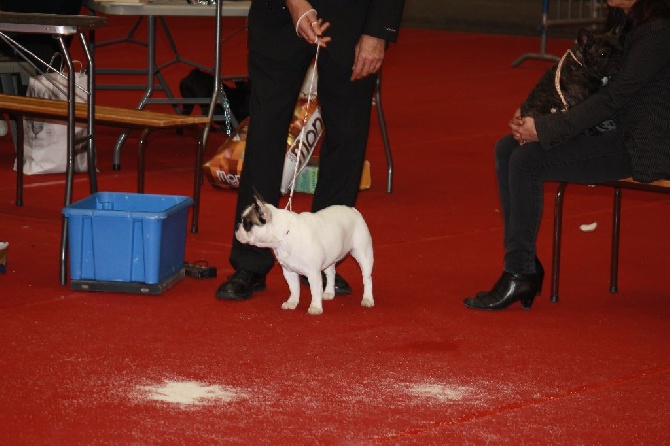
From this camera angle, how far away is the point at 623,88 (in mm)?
3936

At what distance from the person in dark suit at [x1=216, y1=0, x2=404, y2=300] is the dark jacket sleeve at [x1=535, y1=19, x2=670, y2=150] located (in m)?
0.65

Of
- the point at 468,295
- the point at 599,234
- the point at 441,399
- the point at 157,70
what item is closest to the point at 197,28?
the point at 157,70

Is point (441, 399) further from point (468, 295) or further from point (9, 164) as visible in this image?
point (9, 164)

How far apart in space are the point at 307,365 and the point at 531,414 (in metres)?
0.71

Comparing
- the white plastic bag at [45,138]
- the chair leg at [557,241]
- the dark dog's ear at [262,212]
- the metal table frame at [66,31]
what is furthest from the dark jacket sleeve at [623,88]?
the white plastic bag at [45,138]

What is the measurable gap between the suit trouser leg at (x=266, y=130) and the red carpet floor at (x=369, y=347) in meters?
0.18

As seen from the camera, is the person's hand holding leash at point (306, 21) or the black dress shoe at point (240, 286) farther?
the black dress shoe at point (240, 286)

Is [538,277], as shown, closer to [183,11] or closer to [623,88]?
[623,88]

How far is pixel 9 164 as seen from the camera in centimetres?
674

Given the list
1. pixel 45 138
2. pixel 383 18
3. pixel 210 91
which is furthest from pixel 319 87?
pixel 210 91

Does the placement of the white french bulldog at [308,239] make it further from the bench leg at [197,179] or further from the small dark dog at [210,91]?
the small dark dog at [210,91]

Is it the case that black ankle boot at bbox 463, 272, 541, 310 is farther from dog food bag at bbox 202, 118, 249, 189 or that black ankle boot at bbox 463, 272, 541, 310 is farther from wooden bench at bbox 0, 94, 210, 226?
dog food bag at bbox 202, 118, 249, 189

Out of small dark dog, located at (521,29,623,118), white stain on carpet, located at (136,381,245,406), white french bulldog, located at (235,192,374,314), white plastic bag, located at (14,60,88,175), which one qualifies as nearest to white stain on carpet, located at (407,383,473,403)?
white stain on carpet, located at (136,381,245,406)

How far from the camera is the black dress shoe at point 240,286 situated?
425cm
